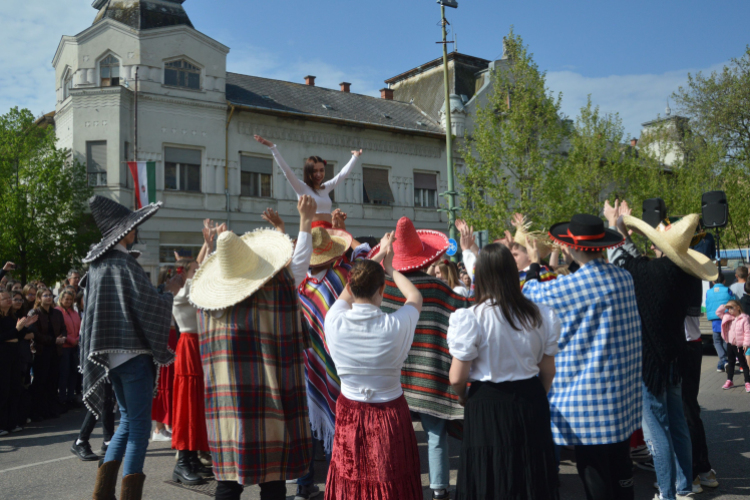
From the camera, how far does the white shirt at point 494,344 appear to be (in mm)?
3348

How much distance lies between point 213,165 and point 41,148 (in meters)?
6.36

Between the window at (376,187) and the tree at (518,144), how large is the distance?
640cm

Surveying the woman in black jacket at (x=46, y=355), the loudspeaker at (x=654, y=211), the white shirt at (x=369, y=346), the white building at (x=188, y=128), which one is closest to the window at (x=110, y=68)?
the white building at (x=188, y=128)

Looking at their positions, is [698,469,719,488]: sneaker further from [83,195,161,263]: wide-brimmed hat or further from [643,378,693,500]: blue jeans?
[83,195,161,263]: wide-brimmed hat

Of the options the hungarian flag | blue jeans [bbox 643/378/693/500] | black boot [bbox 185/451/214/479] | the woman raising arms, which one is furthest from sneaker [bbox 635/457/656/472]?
the hungarian flag

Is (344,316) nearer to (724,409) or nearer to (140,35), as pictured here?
(724,409)

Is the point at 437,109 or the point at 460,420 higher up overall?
the point at 437,109

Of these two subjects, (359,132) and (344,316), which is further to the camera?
(359,132)

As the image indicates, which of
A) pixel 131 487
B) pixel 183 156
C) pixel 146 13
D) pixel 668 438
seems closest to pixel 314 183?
pixel 131 487

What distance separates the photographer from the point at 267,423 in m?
3.88

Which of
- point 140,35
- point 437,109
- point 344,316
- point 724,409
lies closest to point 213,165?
point 140,35

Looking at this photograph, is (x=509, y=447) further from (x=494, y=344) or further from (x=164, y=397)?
(x=164, y=397)

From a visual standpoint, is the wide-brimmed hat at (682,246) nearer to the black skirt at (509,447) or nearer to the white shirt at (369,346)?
the black skirt at (509,447)

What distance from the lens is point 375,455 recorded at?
3.58 metres
